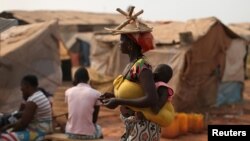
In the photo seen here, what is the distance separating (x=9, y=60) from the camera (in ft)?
25.3

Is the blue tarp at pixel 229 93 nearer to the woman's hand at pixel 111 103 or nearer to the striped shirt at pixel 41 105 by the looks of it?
the striped shirt at pixel 41 105

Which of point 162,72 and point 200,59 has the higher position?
point 162,72

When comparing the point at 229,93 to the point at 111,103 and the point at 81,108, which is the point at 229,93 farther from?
the point at 111,103

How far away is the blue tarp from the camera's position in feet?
38.1

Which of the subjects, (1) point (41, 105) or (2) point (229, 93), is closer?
(1) point (41, 105)

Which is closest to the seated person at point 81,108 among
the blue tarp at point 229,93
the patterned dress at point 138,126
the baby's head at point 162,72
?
the baby's head at point 162,72

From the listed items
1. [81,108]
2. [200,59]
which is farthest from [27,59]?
[200,59]

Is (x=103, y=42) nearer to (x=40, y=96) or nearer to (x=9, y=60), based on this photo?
(x=9, y=60)

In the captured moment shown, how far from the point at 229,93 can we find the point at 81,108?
24.3 feet

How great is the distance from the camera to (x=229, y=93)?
11.9m

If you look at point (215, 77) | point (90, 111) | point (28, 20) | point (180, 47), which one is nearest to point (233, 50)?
point (215, 77)

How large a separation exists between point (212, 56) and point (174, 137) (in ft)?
11.4

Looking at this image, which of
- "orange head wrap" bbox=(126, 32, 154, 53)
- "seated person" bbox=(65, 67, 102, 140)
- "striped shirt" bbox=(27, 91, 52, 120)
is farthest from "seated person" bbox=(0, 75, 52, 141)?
"orange head wrap" bbox=(126, 32, 154, 53)

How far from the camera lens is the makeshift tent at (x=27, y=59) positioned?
7676 mm
